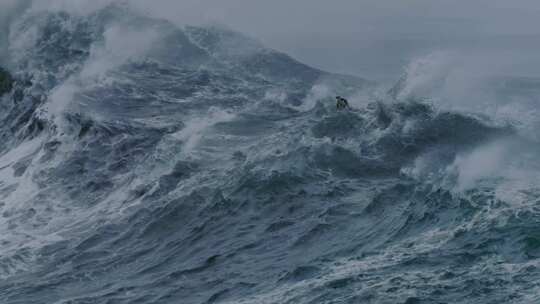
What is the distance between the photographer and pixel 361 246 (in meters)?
15.8

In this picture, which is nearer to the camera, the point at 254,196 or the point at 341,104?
the point at 254,196

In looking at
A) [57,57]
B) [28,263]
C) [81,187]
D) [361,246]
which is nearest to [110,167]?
[81,187]

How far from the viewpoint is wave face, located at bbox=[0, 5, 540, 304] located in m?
14.6

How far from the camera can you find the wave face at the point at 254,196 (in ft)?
48.0

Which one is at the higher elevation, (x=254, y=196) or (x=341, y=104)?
(x=341, y=104)

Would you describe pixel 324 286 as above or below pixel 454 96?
below

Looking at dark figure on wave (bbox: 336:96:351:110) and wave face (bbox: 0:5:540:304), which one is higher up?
dark figure on wave (bbox: 336:96:351:110)

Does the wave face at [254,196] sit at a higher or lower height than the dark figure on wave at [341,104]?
lower

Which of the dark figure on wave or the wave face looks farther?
the dark figure on wave

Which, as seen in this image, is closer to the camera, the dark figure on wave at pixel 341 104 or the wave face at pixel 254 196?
the wave face at pixel 254 196

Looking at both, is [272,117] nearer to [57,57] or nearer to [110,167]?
[110,167]

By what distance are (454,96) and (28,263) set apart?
14282 millimetres

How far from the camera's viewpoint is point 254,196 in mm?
19047

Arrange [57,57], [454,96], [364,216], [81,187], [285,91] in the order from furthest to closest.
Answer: [57,57] < [285,91] < [454,96] < [81,187] < [364,216]
